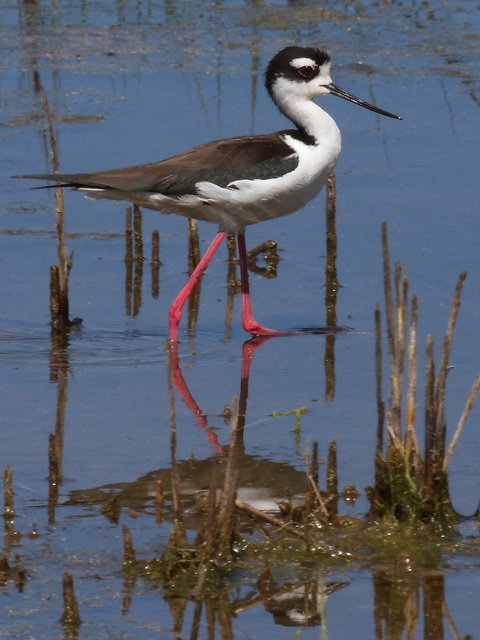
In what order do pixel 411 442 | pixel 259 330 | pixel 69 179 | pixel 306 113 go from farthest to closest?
pixel 306 113 → pixel 259 330 → pixel 69 179 → pixel 411 442

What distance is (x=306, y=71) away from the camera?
747cm

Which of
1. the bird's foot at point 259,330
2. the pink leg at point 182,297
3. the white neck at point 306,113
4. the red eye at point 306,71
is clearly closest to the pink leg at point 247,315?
the bird's foot at point 259,330

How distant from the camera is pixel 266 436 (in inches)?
221

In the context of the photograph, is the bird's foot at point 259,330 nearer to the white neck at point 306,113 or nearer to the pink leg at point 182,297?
the pink leg at point 182,297

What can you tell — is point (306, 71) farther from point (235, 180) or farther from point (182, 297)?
point (182, 297)

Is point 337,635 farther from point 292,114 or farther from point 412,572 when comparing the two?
point 292,114

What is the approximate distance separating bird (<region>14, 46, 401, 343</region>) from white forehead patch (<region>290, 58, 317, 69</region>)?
26 cm

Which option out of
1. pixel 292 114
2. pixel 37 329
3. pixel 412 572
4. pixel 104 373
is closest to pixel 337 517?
pixel 412 572

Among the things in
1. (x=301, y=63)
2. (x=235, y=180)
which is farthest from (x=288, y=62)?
(x=235, y=180)

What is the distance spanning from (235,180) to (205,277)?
3.83ft

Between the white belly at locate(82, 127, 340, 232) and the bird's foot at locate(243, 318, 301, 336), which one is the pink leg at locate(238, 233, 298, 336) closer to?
the bird's foot at locate(243, 318, 301, 336)

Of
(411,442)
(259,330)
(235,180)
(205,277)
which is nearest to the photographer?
(411,442)

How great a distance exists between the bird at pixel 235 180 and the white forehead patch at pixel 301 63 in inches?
10.1

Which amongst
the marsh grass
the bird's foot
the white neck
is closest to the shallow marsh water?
the bird's foot
